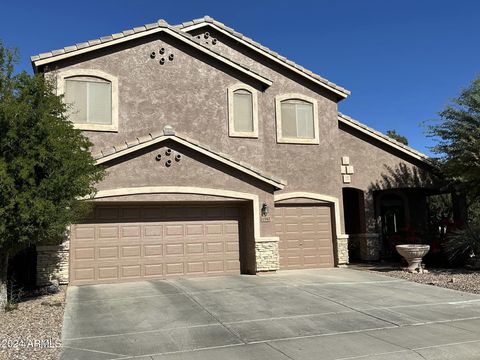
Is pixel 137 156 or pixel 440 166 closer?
pixel 137 156

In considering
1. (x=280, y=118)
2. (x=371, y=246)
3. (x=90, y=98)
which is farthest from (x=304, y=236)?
(x=90, y=98)

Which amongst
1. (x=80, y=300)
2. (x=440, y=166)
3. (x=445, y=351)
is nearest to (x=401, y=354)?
(x=445, y=351)

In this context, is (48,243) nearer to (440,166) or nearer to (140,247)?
(140,247)

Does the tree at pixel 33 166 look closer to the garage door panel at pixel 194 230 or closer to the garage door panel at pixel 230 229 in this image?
the garage door panel at pixel 194 230

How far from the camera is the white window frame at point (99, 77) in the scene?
47.5ft

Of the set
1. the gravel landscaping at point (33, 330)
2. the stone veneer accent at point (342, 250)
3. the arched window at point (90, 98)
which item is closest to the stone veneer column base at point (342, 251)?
the stone veneer accent at point (342, 250)

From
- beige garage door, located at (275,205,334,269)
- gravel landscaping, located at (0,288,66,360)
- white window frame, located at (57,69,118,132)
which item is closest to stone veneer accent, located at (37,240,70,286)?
gravel landscaping, located at (0,288,66,360)

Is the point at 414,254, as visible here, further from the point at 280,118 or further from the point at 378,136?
the point at 280,118

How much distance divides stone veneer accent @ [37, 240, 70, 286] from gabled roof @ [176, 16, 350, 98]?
9403mm

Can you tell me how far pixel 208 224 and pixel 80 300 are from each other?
4971 millimetres

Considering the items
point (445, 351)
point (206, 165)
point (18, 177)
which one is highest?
point (206, 165)

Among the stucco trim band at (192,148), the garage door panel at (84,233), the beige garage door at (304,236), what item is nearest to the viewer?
the stucco trim band at (192,148)

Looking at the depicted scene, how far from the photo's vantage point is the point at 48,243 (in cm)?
1258

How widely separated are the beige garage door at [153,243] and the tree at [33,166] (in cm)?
324
